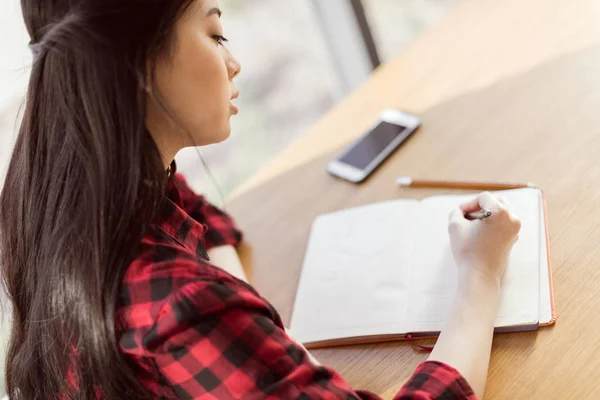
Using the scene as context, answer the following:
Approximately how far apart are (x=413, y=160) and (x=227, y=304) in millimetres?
560

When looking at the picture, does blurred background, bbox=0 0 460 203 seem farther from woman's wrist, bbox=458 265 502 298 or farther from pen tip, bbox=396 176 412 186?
woman's wrist, bbox=458 265 502 298

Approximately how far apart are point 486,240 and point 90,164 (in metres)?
0.48

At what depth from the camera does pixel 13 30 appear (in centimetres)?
143

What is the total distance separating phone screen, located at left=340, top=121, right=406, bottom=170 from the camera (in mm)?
1230

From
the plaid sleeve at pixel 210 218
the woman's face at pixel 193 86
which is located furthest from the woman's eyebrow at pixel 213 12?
the plaid sleeve at pixel 210 218

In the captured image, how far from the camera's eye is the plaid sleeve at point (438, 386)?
0.77 metres

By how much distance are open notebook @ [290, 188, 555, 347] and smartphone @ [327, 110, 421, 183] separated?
11 centimetres

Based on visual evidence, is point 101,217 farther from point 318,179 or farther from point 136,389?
point 318,179

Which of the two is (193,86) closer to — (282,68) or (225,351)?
(225,351)

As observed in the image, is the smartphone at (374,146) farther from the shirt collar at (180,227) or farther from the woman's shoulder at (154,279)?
the woman's shoulder at (154,279)

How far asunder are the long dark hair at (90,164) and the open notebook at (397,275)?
0.96ft

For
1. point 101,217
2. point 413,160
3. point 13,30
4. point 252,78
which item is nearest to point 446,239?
point 413,160

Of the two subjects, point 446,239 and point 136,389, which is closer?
point 136,389

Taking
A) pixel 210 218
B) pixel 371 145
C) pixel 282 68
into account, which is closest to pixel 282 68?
pixel 282 68
